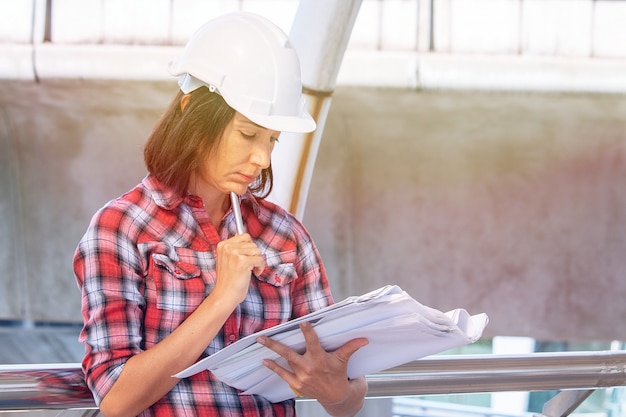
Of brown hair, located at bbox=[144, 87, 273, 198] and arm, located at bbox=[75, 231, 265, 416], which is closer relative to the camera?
arm, located at bbox=[75, 231, 265, 416]

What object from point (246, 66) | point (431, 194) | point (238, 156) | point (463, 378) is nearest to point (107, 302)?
point (238, 156)

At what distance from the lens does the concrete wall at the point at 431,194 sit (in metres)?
6.25

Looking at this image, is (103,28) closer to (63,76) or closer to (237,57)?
(63,76)

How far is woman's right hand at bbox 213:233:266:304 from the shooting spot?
0.95 m

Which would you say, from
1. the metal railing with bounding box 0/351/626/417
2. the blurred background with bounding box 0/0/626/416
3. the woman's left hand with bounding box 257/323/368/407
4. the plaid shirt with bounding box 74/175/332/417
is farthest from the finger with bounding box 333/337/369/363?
the blurred background with bounding box 0/0/626/416

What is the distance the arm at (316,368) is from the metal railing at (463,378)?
18 centimetres

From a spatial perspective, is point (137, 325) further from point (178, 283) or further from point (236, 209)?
point (236, 209)

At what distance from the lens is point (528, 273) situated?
6.37 metres

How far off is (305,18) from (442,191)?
342 cm

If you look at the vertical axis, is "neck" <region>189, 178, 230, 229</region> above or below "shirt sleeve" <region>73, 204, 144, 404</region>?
above

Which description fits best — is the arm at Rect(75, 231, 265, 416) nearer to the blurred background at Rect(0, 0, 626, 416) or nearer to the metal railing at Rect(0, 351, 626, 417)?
the metal railing at Rect(0, 351, 626, 417)

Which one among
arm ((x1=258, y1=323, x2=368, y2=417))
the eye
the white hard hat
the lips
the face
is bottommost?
arm ((x1=258, y1=323, x2=368, y2=417))

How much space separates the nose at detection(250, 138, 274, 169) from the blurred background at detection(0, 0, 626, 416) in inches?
184

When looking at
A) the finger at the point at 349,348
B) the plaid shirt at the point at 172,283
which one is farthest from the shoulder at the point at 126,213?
the finger at the point at 349,348
